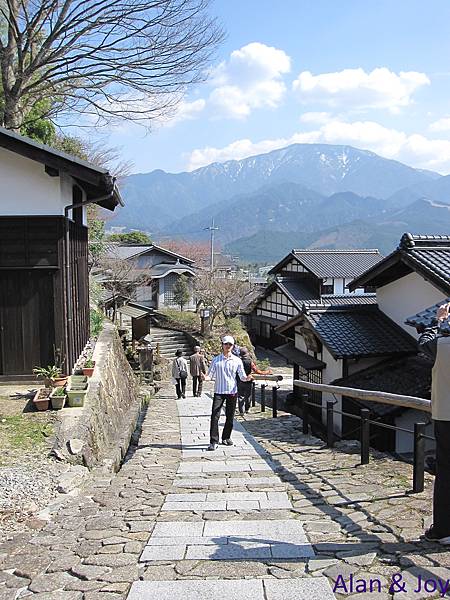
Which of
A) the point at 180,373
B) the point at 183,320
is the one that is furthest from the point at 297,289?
the point at 180,373

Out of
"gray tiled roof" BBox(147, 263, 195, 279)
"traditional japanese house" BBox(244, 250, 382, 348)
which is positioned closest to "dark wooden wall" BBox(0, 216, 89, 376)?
"traditional japanese house" BBox(244, 250, 382, 348)

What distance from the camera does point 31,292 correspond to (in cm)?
973

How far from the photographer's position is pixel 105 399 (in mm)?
9961

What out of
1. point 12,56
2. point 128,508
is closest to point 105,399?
point 128,508

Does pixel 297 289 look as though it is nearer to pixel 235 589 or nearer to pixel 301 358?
pixel 301 358

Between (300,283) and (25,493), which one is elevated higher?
(300,283)

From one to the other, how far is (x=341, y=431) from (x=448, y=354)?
1106 centimetres

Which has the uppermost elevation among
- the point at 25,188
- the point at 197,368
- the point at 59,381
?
the point at 25,188

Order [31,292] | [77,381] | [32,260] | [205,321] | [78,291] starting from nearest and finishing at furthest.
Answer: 1. [77,381]
2. [32,260]
3. [31,292]
4. [78,291]
5. [205,321]

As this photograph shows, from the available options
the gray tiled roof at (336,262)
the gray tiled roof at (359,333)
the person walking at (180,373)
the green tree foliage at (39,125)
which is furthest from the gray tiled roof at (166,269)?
the gray tiled roof at (359,333)

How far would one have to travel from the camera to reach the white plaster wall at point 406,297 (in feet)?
44.4

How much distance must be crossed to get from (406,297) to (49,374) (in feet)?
32.2

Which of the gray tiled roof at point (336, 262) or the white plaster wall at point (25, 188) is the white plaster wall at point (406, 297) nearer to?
the white plaster wall at point (25, 188)

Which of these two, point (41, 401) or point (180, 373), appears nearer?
point (41, 401)
